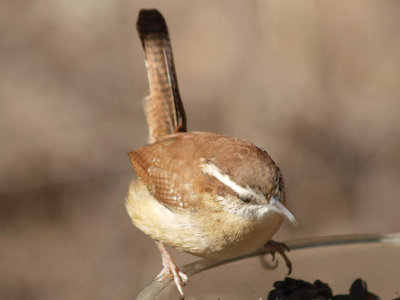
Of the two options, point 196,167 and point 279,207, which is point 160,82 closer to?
point 196,167

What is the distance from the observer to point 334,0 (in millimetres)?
6176

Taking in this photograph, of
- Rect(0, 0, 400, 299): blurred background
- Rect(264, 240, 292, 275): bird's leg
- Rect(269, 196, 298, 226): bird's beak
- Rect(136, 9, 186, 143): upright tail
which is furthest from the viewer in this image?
Rect(0, 0, 400, 299): blurred background

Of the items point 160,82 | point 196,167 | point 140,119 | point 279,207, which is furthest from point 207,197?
point 140,119

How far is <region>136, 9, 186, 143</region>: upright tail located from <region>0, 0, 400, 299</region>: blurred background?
7.28 ft

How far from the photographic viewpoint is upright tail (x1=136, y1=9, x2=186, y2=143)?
12.8 ft

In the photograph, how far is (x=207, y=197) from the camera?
2.87 metres

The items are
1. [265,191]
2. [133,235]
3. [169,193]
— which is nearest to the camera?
[265,191]

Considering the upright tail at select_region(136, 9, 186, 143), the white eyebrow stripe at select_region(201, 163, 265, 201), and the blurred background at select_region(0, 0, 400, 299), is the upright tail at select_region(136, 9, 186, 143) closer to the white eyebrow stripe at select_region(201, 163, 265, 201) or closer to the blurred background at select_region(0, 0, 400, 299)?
the white eyebrow stripe at select_region(201, 163, 265, 201)

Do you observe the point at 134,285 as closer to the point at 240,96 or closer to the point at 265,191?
the point at 240,96

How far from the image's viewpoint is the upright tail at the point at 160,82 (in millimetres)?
3889

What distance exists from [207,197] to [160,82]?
4.12 ft

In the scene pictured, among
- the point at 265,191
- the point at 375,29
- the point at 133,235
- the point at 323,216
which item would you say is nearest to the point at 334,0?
the point at 375,29

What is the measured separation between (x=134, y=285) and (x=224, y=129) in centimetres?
174

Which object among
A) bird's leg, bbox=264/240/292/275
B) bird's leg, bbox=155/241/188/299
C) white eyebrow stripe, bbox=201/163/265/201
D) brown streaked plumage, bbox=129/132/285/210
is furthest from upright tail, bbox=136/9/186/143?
white eyebrow stripe, bbox=201/163/265/201
